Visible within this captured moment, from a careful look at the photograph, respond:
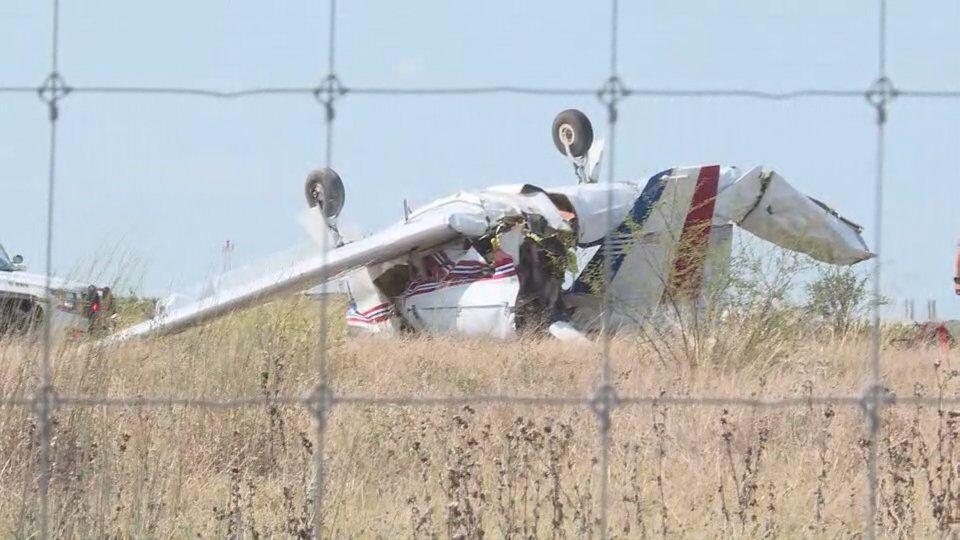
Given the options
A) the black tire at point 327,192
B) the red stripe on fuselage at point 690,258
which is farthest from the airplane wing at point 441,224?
the red stripe on fuselage at point 690,258

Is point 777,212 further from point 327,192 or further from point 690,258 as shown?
point 327,192

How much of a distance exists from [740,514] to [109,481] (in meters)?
2.45

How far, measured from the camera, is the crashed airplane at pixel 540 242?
15102 mm

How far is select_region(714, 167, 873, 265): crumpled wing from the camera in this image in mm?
15703

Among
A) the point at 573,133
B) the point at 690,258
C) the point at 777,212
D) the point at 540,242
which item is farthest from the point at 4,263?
the point at 777,212

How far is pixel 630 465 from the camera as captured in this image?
6.91m

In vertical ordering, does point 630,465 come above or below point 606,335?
below

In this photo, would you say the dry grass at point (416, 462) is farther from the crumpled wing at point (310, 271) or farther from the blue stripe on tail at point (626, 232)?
the blue stripe on tail at point (626, 232)

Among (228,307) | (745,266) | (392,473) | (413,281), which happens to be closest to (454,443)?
(392,473)

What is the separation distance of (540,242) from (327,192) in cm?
1106

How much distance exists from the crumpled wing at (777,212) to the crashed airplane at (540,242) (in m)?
0.01

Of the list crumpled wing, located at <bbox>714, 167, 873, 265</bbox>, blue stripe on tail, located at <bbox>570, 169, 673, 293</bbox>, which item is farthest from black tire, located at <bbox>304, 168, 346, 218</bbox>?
crumpled wing, located at <bbox>714, 167, 873, 265</bbox>

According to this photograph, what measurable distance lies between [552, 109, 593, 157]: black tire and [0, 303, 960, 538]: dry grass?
623cm

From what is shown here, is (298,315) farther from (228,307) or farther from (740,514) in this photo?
(740,514)
